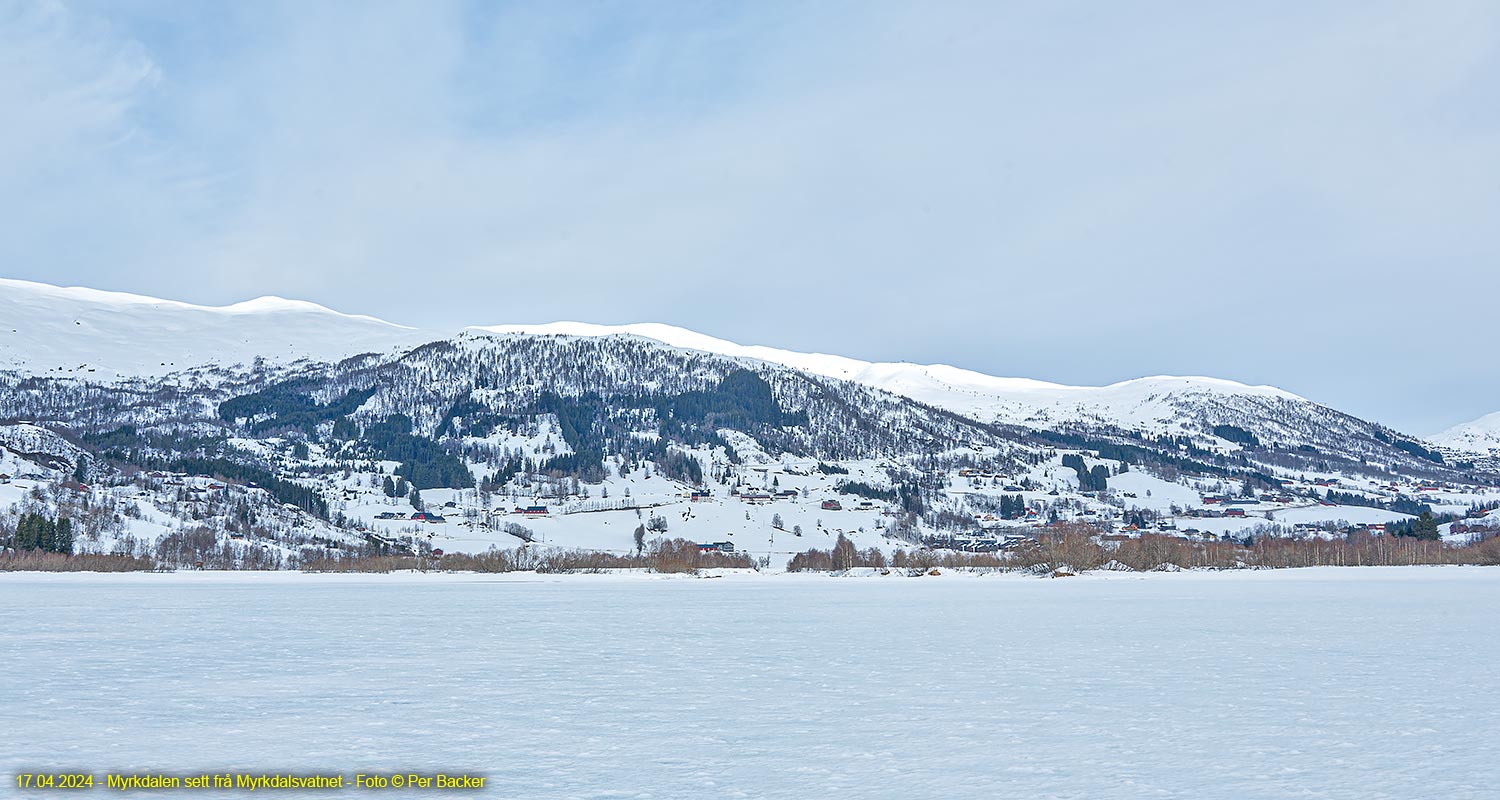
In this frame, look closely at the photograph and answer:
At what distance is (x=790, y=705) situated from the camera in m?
26.7

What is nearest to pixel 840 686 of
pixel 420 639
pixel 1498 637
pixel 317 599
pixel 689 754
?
pixel 689 754

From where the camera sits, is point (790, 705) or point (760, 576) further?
point (760, 576)

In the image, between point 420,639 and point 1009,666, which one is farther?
point 420,639

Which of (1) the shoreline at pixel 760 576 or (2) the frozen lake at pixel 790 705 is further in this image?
(1) the shoreline at pixel 760 576

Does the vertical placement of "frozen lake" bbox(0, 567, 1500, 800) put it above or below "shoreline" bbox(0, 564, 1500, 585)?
above

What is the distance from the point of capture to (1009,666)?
35.1 meters

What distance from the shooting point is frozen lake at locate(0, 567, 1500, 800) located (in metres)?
18.8

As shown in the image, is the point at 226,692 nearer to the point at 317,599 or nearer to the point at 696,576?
the point at 317,599

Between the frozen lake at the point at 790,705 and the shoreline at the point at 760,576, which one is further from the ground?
the frozen lake at the point at 790,705

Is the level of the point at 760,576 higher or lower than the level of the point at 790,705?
lower

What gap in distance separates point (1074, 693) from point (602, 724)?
12834 mm

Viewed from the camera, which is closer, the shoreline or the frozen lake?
the frozen lake

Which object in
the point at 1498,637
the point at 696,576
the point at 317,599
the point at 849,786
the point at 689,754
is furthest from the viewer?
the point at 696,576

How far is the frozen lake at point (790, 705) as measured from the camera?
18.8 metres
